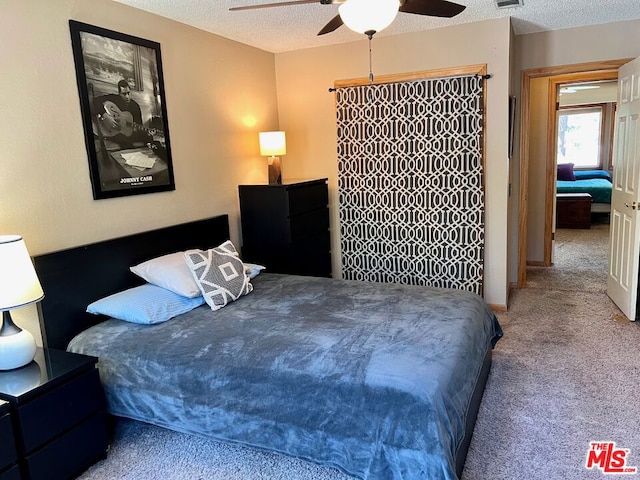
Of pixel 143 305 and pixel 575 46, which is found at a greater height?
pixel 575 46

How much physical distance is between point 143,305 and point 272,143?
198 cm

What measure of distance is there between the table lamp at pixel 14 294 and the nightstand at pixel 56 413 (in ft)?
0.24

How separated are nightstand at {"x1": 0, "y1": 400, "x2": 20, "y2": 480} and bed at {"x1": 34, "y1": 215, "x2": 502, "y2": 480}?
53 centimetres

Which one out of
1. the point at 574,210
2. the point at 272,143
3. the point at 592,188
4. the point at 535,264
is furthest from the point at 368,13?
the point at 592,188

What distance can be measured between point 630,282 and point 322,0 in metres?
3.22

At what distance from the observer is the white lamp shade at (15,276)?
81.1 inches

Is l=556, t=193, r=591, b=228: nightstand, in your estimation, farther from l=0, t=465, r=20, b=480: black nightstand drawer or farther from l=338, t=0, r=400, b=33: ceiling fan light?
l=0, t=465, r=20, b=480: black nightstand drawer

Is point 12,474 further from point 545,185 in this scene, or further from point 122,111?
point 545,185

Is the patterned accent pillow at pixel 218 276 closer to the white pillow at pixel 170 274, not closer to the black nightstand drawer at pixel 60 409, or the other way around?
the white pillow at pixel 170 274

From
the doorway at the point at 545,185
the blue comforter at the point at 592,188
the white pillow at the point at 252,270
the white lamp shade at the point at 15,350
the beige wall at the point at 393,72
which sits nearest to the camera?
the white lamp shade at the point at 15,350

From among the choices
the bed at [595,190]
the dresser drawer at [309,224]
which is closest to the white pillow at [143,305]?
Answer: the dresser drawer at [309,224]

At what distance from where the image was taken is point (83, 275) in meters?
2.76

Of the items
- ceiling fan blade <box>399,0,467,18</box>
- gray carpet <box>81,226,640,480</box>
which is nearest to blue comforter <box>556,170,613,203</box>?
gray carpet <box>81,226,640,480</box>

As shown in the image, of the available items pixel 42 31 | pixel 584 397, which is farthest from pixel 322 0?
pixel 584 397
